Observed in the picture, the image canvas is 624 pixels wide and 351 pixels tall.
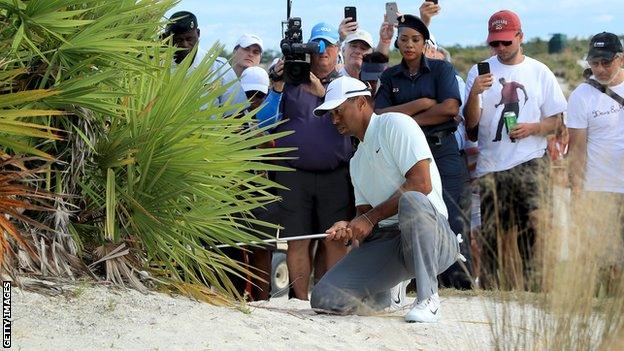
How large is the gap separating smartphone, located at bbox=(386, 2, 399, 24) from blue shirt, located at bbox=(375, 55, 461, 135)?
85 centimetres


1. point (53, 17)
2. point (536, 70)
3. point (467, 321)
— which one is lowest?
point (467, 321)

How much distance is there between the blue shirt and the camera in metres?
8.83

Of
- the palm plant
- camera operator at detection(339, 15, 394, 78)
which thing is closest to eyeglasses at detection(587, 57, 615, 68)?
camera operator at detection(339, 15, 394, 78)

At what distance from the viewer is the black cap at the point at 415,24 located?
8.95 m

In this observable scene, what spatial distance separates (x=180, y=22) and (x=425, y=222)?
2.88 meters

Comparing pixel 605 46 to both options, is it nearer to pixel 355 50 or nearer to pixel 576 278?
pixel 355 50

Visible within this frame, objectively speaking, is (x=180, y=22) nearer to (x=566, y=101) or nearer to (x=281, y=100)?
(x=281, y=100)

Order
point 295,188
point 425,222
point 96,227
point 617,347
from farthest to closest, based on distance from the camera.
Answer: point 295,188 → point 425,222 → point 96,227 → point 617,347

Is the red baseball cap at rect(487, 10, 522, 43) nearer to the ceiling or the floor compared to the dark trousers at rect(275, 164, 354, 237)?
nearer to the ceiling

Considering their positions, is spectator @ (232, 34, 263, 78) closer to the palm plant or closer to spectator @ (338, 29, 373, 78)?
spectator @ (338, 29, 373, 78)

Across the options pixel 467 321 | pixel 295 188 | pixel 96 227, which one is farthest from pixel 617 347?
pixel 295 188

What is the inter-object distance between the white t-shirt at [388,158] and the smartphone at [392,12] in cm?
234

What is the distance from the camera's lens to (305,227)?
29.6ft

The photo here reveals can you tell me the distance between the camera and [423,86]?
29.2 feet
